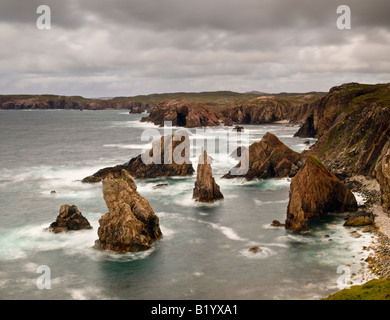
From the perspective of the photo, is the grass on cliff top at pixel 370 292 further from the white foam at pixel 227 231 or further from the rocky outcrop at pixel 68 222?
the rocky outcrop at pixel 68 222

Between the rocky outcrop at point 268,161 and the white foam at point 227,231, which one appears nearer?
the white foam at point 227,231

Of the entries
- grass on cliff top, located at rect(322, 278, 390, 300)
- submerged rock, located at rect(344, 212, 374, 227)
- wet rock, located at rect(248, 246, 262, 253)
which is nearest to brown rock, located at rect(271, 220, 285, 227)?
submerged rock, located at rect(344, 212, 374, 227)

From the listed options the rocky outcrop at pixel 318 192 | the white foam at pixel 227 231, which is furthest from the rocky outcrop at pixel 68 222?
the rocky outcrop at pixel 318 192

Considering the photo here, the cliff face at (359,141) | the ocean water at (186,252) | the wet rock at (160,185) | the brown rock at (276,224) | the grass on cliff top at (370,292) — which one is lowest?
the ocean water at (186,252)

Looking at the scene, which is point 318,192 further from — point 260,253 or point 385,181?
point 260,253

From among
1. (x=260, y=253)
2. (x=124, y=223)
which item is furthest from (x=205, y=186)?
(x=124, y=223)

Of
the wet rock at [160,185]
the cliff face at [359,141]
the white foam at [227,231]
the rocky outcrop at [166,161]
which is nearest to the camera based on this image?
the white foam at [227,231]
